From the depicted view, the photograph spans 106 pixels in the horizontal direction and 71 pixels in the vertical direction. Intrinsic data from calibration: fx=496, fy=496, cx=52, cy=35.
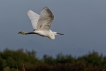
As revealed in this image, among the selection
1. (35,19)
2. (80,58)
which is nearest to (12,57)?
(80,58)

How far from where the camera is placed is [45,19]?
400 inches

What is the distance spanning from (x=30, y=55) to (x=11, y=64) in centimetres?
384

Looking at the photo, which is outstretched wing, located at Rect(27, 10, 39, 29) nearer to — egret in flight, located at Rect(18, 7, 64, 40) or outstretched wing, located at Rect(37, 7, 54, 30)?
egret in flight, located at Rect(18, 7, 64, 40)

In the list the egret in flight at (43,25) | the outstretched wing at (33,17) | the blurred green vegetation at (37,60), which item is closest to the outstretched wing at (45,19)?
the egret in flight at (43,25)

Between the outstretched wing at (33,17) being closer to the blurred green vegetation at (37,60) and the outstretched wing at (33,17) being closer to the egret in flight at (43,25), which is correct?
the egret in flight at (43,25)

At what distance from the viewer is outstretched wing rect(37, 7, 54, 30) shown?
31.4 feet

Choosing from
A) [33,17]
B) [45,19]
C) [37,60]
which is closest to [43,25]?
[45,19]

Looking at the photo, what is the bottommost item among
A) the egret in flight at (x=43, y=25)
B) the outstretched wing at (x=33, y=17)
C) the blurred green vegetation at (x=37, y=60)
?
the egret in flight at (x=43, y=25)

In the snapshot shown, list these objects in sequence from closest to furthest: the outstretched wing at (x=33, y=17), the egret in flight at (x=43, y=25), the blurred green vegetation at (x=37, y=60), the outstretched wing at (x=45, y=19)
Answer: the outstretched wing at (x=45, y=19) < the egret in flight at (x=43, y=25) < the outstretched wing at (x=33, y=17) < the blurred green vegetation at (x=37, y=60)

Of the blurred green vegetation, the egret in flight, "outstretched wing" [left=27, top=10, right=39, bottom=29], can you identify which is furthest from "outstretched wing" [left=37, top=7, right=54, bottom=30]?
the blurred green vegetation

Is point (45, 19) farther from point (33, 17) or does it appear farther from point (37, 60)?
point (37, 60)

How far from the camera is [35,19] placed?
11.1 m

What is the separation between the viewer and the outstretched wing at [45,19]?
9.59 metres

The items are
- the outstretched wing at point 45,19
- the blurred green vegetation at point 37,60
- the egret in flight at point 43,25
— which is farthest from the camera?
the blurred green vegetation at point 37,60
